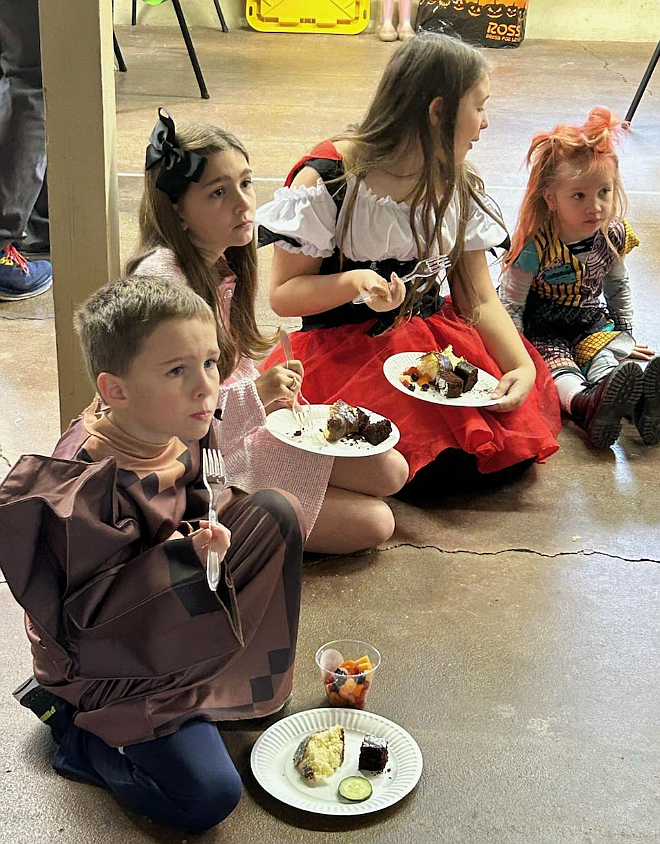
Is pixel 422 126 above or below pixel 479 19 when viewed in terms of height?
above

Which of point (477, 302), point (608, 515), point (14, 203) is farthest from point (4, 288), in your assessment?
point (608, 515)

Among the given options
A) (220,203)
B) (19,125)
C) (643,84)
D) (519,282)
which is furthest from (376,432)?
(643,84)

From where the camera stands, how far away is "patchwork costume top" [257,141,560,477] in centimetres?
231

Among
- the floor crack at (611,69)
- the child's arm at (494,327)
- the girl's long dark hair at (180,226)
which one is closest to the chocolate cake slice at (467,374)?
the child's arm at (494,327)

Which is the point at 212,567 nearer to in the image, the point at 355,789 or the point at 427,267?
the point at 355,789

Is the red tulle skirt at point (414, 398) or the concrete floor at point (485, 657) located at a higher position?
the red tulle skirt at point (414, 398)

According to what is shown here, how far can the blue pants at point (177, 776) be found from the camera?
1.49m

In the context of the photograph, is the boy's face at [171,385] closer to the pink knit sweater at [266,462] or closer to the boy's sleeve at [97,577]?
the boy's sleeve at [97,577]

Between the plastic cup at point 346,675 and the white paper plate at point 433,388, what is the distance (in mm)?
673

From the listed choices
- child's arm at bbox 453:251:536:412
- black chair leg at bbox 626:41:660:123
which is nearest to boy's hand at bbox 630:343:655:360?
child's arm at bbox 453:251:536:412

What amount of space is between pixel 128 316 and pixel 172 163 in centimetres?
46

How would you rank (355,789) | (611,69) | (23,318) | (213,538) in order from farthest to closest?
(611,69) → (23,318) → (355,789) → (213,538)

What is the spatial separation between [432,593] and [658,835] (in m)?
0.66

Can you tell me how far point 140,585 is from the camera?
149 cm
